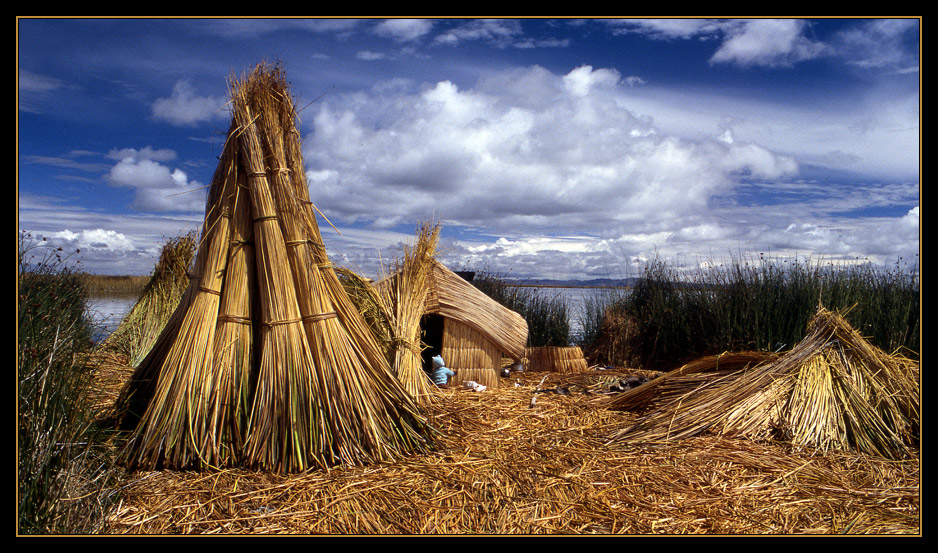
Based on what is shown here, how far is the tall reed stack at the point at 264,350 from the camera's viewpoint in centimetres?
320

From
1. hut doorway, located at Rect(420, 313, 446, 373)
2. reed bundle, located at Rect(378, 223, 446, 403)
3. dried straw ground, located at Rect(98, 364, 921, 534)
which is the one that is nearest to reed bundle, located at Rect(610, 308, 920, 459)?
dried straw ground, located at Rect(98, 364, 921, 534)

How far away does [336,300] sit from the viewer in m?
3.59

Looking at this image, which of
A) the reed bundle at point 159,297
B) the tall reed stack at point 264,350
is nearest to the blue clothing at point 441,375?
the tall reed stack at point 264,350

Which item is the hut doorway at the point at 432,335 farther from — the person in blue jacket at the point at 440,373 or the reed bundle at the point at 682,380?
the reed bundle at the point at 682,380

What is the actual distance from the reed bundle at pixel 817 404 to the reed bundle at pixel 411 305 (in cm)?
175

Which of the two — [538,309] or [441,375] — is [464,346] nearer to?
[441,375]

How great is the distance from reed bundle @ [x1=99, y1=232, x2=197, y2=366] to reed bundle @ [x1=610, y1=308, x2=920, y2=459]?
6.19m

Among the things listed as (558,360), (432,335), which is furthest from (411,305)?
(558,360)

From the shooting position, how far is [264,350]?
3307 millimetres

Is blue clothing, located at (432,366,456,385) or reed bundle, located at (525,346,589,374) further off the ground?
blue clothing, located at (432,366,456,385)

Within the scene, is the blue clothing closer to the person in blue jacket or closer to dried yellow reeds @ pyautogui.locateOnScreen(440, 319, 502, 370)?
the person in blue jacket

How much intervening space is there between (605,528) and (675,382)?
7.27ft

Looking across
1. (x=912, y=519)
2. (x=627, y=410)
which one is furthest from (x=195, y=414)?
(x=912, y=519)

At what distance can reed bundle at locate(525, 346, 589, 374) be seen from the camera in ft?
24.0
